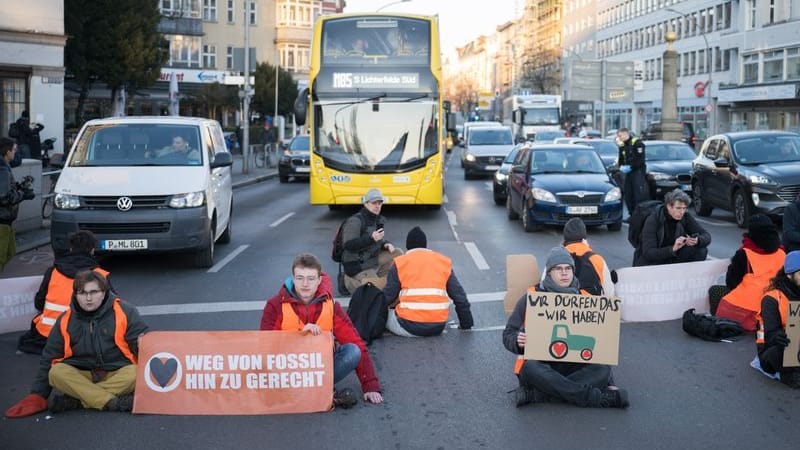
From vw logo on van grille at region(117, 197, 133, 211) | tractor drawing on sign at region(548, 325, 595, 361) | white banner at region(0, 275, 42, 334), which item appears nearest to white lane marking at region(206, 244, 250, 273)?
vw logo on van grille at region(117, 197, 133, 211)

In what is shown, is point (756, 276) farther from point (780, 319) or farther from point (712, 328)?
point (780, 319)

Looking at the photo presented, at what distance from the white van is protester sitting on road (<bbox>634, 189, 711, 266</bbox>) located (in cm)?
583

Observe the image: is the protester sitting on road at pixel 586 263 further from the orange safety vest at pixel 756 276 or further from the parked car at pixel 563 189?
the parked car at pixel 563 189

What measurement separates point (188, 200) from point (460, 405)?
708 cm

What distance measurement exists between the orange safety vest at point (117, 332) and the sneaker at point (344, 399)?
1436 mm

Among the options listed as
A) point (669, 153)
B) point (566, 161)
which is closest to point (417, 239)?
point (566, 161)

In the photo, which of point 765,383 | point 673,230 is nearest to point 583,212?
point 673,230

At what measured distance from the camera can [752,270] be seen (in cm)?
880

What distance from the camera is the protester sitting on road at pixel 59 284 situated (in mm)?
8070

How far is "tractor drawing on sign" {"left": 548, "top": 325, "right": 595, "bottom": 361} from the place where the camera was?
21.9ft

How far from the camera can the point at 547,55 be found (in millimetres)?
106188

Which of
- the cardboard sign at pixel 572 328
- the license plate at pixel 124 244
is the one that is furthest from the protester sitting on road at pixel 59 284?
the license plate at pixel 124 244

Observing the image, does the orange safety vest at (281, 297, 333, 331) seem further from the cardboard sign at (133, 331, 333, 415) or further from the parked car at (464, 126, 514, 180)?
the parked car at (464, 126, 514, 180)

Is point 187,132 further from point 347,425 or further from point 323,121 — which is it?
point 347,425
